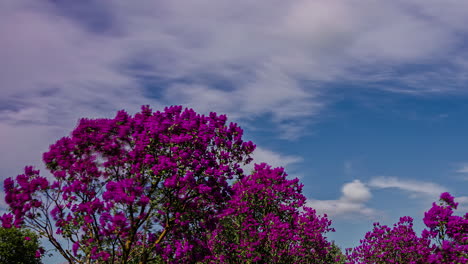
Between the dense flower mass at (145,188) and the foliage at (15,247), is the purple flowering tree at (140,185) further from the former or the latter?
the foliage at (15,247)

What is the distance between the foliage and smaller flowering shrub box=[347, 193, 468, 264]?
106 feet

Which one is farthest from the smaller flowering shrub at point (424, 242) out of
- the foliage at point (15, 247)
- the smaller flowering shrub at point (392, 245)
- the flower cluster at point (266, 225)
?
the foliage at point (15, 247)

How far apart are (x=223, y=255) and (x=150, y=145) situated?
11.0 m

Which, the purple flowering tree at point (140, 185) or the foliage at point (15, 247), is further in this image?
the foliage at point (15, 247)

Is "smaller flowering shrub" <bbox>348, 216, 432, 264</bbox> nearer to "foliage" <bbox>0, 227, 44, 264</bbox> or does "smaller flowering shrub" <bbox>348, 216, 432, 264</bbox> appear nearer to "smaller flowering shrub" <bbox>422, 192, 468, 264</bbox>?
"smaller flowering shrub" <bbox>422, 192, 468, 264</bbox>

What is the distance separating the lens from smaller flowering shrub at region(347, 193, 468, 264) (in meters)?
19.5

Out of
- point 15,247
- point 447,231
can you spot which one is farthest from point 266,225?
point 15,247

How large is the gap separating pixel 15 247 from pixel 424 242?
38.7 meters

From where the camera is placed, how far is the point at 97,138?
1669 cm

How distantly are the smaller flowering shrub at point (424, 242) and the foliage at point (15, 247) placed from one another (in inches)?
1267

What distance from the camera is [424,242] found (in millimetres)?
25047

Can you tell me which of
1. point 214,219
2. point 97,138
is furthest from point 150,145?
point 214,219

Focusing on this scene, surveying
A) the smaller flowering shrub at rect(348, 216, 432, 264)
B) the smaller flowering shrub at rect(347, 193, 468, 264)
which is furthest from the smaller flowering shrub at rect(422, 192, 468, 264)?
the smaller flowering shrub at rect(348, 216, 432, 264)

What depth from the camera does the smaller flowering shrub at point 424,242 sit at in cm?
1947
